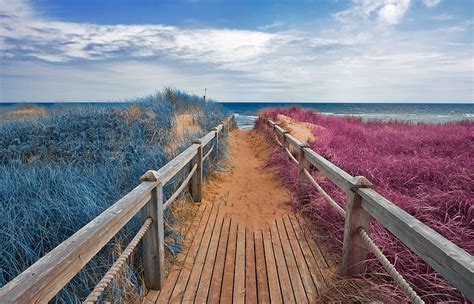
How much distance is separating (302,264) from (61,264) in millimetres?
2569

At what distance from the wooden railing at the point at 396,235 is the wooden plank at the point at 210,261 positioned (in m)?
1.34

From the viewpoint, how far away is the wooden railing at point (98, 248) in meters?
1.18

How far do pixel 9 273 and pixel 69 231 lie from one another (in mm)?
583

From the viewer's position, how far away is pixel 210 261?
3.30 meters

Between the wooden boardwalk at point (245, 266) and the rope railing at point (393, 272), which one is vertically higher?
the rope railing at point (393, 272)

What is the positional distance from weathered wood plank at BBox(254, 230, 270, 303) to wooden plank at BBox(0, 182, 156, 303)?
4.94ft

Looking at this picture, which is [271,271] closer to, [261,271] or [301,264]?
[261,271]

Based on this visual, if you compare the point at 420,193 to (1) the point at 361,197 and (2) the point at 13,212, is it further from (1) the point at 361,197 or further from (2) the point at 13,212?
(2) the point at 13,212

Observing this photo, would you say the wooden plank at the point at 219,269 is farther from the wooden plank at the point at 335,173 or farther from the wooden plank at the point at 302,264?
the wooden plank at the point at 335,173

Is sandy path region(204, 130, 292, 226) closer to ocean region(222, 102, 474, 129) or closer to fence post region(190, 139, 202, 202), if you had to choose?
fence post region(190, 139, 202, 202)

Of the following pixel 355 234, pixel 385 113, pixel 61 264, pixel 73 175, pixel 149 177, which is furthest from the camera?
pixel 385 113

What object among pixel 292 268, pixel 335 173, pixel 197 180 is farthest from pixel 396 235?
pixel 197 180

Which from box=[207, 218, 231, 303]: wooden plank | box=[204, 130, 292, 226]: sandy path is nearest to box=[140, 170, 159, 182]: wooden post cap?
box=[207, 218, 231, 303]: wooden plank

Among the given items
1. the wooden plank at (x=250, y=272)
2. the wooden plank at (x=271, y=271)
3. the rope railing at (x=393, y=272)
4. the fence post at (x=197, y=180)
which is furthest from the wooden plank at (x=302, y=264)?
the fence post at (x=197, y=180)
